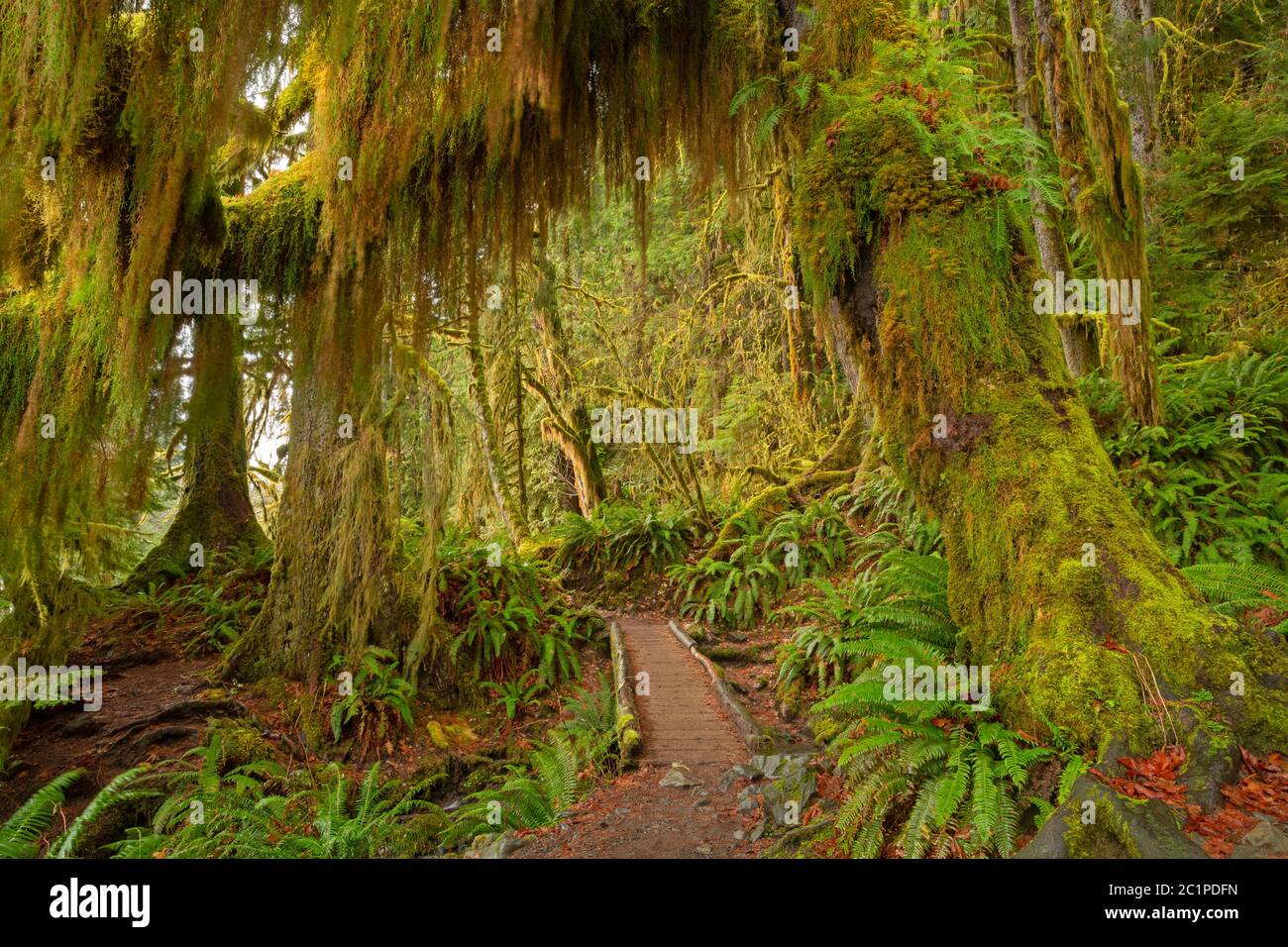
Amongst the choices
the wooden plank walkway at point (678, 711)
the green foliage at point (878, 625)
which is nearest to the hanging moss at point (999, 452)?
Answer: the green foliage at point (878, 625)

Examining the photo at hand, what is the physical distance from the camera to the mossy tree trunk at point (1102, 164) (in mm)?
6246

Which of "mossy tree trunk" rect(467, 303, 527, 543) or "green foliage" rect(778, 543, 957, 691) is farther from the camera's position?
"mossy tree trunk" rect(467, 303, 527, 543)

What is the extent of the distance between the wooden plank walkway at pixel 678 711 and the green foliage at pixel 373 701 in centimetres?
228

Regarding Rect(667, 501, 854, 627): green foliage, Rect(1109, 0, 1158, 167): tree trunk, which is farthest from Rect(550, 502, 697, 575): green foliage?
Rect(1109, 0, 1158, 167): tree trunk

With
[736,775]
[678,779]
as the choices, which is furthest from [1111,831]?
[678,779]

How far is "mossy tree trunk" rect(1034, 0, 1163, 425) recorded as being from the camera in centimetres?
625

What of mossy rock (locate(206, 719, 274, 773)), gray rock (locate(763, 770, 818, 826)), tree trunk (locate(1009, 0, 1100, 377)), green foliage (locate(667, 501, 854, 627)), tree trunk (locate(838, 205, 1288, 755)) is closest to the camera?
tree trunk (locate(838, 205, 1288, 755))

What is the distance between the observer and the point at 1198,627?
290 centimetres

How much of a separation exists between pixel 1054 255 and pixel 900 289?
4386 millimetres

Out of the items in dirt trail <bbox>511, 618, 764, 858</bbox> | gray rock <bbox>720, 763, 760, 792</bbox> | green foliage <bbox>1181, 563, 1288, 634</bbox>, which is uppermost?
green foliage <bbox>1181, 563, 1288, 634</bbox>

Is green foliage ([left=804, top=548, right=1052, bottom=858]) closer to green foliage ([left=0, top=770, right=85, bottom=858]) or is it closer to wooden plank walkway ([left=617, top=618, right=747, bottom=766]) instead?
wooden plank walkway ([left=617, top=618, right=747, bottom=766])

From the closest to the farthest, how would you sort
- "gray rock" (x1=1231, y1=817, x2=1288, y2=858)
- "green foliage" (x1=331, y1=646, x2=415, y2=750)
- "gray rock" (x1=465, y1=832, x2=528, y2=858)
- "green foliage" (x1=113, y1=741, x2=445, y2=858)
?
"gray rock" (x1=1231, y1=817, x2=1288, y2=858) < "gray rock" (x1=465, y1=832, x2=528, y2=858) < "green foliage" (x1=113, y1=741, x2=445, y2=858) < "green foliage" (x1=331, y1=646, x2=415, y2=750)
